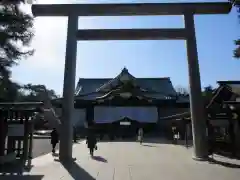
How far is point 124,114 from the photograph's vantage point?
99.1ft

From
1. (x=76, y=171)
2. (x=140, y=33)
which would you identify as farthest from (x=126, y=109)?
(x=76, y=171)

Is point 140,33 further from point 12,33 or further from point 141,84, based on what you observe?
point 141,84

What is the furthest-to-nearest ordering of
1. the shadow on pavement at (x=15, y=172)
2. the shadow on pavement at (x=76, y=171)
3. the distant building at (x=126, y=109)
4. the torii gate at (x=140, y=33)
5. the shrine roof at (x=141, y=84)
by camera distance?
the shrine roof at (x=141, y=84)
the distant building at (x=126, y=109)
the torii gate at (x=140, y=33)
the shadow on pavement at (x=76, y=171)
the shadow on pavement at (x=15, y=172)

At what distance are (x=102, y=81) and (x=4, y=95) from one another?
27.7 metres

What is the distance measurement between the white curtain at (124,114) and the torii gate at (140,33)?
760 inches

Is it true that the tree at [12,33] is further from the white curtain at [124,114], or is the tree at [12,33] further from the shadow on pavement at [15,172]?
the white curtain at [124,114]

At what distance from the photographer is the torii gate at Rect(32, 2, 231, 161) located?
10.9 meters

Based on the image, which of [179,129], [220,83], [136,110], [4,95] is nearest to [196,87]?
[4,95]

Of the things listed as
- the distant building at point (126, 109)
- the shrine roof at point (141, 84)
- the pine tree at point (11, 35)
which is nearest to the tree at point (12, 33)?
the pine tree at point (11, 35)

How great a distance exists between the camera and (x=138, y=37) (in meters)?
11.7

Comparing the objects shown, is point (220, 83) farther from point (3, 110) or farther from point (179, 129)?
point (3, 110)

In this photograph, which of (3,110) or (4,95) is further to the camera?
(4,95)

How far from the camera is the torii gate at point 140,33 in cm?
1085

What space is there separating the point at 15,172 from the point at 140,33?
794 centimetres
